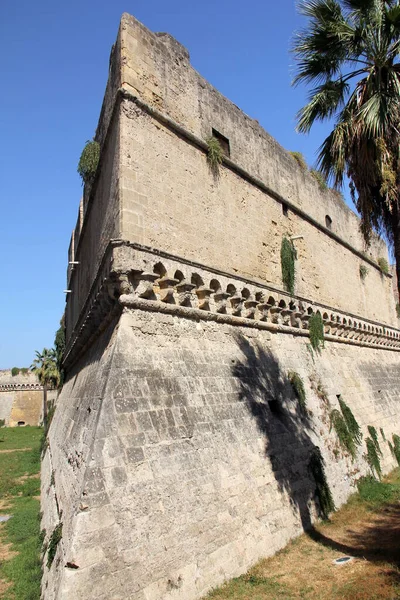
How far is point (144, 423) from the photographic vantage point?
19.0ft

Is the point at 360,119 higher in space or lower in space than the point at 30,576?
higher

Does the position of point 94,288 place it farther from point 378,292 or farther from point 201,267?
point 378,292

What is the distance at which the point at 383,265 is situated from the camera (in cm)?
2122

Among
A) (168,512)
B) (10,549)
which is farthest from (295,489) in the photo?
(10,549)

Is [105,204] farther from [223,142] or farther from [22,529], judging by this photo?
[22,529]

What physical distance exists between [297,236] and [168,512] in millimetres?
9639

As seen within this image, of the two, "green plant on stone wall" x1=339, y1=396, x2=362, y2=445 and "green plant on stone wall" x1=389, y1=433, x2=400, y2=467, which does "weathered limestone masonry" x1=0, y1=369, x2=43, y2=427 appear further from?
"green plant on stone wall" x1=339, y1=396, x2=362, y2=445

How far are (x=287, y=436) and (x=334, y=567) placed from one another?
2490 millimetres

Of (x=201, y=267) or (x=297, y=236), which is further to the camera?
(x=297, y=236)

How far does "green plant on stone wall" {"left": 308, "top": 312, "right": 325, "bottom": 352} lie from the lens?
11891 mm

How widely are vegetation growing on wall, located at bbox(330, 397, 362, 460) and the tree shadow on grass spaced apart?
1.22 metres

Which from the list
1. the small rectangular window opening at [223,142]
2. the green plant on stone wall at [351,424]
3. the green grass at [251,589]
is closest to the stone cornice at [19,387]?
the green plant on stone wall at [351,424]

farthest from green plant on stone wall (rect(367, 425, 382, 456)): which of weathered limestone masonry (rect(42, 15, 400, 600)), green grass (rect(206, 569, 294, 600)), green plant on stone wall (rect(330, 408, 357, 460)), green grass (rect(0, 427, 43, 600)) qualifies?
green grass (rect(0, 427, 43, 600))

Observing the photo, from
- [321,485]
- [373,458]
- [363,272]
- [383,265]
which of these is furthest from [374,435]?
[383,265]
